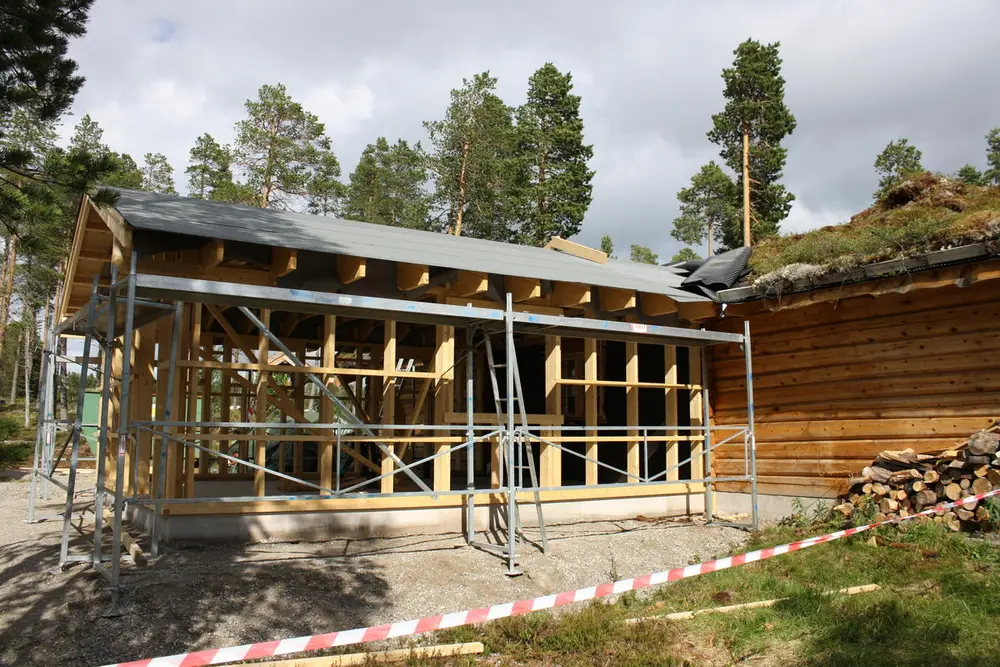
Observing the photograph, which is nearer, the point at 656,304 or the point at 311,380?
the point at 311,380

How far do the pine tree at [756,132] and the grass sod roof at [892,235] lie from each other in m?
17.7

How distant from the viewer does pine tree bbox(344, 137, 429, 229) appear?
33.7 meters

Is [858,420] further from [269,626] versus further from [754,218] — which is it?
[754,218]

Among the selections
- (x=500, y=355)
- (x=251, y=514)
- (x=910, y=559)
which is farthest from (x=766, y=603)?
(x=500, y=355)

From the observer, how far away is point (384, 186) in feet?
113

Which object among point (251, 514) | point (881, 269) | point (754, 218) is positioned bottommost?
point (251, 514)

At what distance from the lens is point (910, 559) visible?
23.4ft

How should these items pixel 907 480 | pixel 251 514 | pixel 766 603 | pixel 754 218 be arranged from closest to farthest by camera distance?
pixel 766 603
pixel 251 514
pixel 907 480
pixel 754 218

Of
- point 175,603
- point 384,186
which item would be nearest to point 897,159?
point 384,186

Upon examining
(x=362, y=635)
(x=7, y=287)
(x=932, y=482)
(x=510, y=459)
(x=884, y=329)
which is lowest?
(x=362, y=635)

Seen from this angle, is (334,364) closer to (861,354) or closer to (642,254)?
(861,354)

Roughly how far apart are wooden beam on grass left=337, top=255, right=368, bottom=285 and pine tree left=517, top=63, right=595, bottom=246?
2191cm

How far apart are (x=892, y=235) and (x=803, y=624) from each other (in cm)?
520

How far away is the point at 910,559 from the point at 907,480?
152 centimetres
